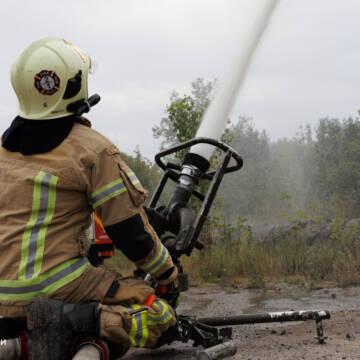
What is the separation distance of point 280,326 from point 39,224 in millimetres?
2669

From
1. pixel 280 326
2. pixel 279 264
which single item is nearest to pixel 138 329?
pixel 280 326

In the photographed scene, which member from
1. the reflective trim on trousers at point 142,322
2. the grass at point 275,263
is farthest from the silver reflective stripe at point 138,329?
the grass at point 275,263

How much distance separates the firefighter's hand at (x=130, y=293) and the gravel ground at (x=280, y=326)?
0.99 meters

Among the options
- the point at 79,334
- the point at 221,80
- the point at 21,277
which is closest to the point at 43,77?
the point at 21,277

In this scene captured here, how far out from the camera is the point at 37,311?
2.27m

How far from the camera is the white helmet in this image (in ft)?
8.18

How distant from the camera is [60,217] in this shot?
240cm

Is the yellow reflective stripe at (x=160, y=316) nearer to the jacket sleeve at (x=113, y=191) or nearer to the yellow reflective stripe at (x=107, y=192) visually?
the jacket sleeve at (x=113, y=191)

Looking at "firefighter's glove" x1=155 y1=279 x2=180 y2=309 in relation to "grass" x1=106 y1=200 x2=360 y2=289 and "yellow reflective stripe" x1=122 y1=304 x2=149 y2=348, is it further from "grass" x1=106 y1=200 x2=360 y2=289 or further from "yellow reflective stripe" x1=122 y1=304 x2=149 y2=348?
"grass" x1=106 y1=200 x2=360 y2=289

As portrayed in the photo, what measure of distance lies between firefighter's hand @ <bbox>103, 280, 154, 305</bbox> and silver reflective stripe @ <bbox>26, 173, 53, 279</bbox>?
1.43 ft

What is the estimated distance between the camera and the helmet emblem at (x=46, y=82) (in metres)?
2.49

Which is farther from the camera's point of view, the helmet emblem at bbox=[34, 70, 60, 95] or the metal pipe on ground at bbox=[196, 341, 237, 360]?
the metal pipe on ground at bbox=[196, 341, 237, 360]

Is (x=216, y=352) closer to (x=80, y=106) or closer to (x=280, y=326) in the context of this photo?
(x=80, y=106)

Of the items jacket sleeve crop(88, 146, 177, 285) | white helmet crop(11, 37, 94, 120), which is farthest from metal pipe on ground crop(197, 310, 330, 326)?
white helmet crop(11, 37, 94, 120)
